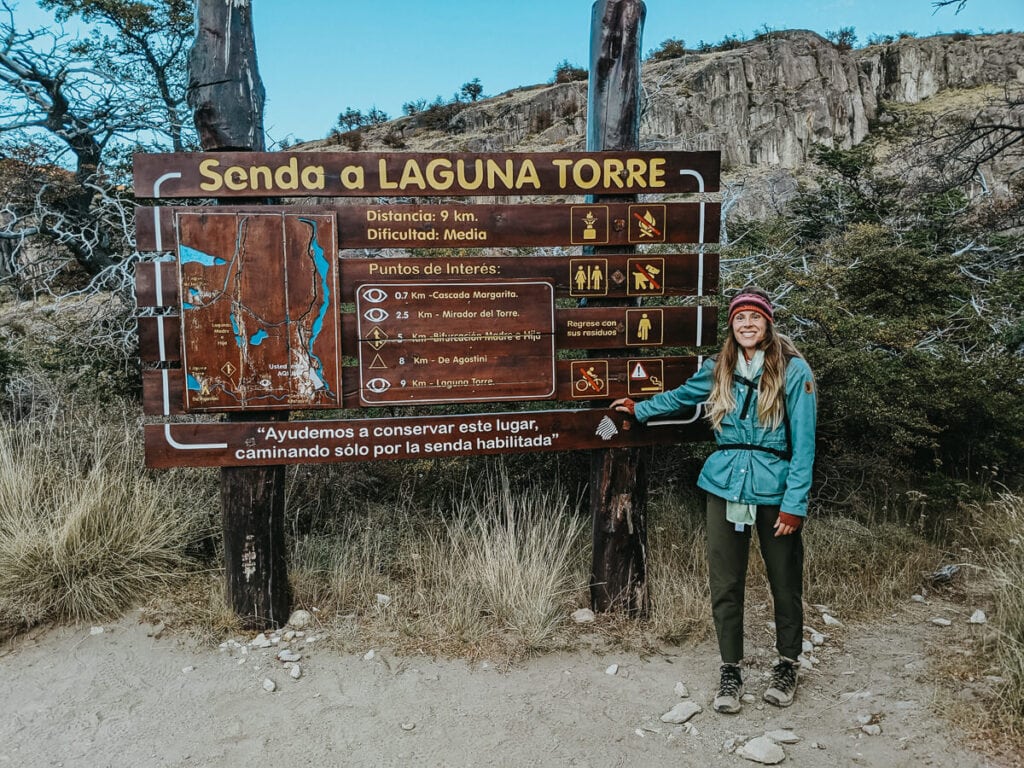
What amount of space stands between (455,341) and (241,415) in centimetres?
128

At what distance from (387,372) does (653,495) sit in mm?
2979

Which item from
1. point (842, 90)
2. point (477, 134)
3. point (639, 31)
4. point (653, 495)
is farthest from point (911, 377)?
point (842, 90)

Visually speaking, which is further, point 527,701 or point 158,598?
point 158,598

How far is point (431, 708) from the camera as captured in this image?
139 inches

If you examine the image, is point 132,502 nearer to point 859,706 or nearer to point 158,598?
point 158,598

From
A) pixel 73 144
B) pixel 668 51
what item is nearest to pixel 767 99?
pixel 668 51

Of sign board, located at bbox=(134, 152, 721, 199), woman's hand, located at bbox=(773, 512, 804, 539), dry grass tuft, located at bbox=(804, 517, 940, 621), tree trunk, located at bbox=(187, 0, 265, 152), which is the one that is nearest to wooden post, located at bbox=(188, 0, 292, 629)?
tree trunk, located at bbox=(187, 0, 265, 152)

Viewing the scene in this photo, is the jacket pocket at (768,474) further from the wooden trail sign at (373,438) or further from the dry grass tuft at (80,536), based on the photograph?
the dry grass tuft at (80,536)

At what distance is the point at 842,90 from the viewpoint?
36062 mm

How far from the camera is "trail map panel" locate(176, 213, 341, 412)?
Answer: 3865mm

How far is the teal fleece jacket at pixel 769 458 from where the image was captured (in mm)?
3305

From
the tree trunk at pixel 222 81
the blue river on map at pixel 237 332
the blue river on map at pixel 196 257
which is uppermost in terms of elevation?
the tree trunk at pixel 222 81

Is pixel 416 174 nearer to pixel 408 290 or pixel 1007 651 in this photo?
pixel 408 290

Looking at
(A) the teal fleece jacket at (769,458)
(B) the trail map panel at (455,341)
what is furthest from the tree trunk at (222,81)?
(A) the teal fleece jacket at (769,458)
